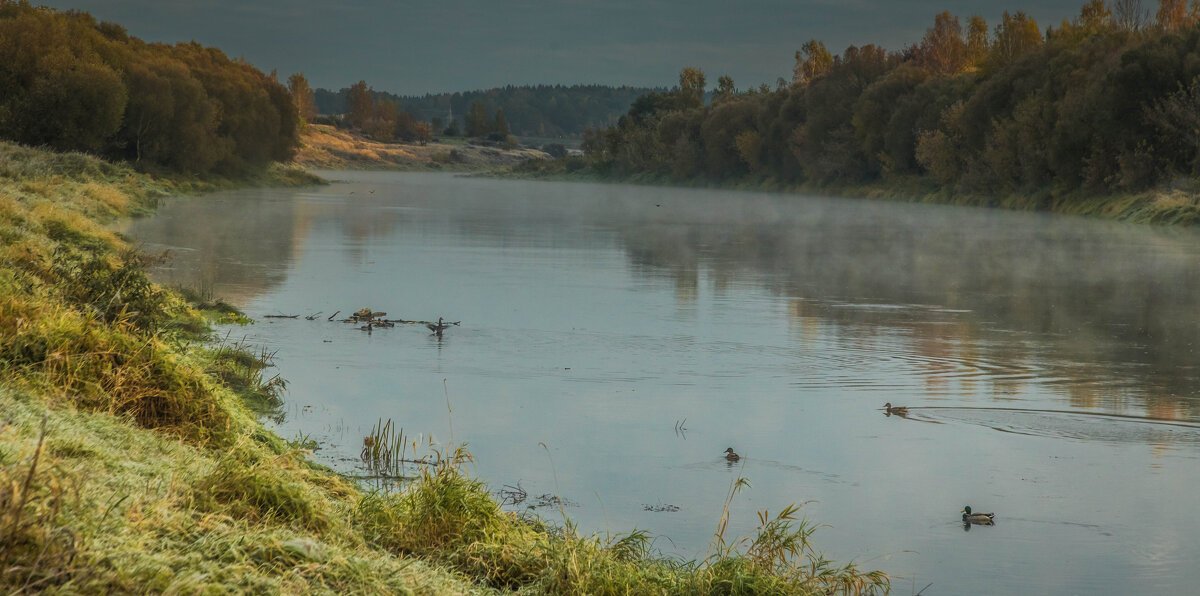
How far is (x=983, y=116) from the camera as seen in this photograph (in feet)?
203

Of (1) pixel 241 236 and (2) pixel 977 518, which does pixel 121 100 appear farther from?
(2) pixel 977 518

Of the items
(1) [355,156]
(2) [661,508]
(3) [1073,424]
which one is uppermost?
(1) [355,156]

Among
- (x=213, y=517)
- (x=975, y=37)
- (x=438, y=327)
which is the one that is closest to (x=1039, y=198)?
(x=975, y=37)

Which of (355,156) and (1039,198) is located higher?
(355,156)

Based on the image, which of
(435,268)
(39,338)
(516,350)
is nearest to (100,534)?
(39,338)

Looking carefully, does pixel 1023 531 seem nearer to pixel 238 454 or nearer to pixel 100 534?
pixel 238 454

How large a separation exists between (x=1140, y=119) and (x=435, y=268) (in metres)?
34.9

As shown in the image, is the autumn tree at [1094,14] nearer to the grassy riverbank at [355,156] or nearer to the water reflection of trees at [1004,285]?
the water reflection of trees at [1004,285]

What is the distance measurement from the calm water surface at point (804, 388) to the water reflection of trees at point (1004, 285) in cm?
9

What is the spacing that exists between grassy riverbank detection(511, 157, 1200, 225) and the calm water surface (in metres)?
16.9

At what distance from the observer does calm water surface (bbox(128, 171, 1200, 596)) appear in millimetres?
7594

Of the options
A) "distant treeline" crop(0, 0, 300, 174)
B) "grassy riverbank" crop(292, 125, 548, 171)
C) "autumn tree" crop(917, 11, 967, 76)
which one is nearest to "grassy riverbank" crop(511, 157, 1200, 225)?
"autumn tree" crop(917, 11, 967, 76)

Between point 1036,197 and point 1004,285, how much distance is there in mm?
35944

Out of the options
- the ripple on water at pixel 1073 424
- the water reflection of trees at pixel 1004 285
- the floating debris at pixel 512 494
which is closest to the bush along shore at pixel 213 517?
the floating debris at pixel 512 494
